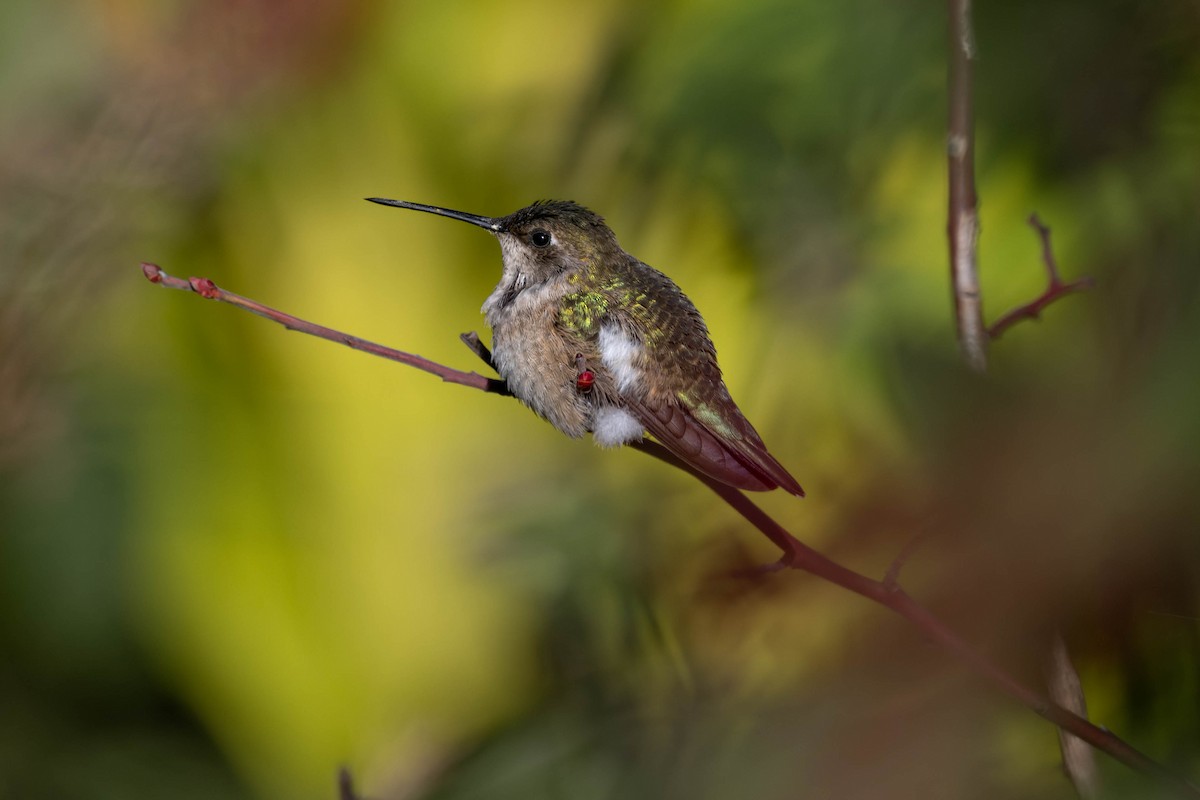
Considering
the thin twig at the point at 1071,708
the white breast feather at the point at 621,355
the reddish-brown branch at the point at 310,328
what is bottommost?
the thin twig at the point at 1071,708

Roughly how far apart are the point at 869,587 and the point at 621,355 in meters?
0.34

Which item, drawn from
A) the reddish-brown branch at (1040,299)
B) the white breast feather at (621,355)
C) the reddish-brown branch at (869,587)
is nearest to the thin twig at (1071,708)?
the reddish-brown branch at (869,587)

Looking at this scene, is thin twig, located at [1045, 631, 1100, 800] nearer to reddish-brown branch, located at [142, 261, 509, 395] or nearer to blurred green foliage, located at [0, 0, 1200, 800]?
blurred green foliage, located at [0, 0, 1200, 800]

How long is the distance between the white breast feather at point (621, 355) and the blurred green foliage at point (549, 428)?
2.3 inches

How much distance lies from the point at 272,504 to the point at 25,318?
0.49m

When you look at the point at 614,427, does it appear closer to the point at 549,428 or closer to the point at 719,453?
the point at 719,453

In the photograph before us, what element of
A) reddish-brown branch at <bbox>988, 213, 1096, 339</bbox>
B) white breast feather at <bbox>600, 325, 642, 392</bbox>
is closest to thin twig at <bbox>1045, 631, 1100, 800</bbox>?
reddish-brown branch at <bbox>988, 213, 1096, 339</bbox>

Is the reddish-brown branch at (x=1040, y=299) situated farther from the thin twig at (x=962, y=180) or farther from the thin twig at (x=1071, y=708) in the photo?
the thin twig at (x=1071, y=708)

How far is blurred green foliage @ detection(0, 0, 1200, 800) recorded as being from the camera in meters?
0.20

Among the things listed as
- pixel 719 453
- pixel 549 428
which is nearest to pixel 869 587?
pixel 719 453

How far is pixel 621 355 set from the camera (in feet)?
1.84

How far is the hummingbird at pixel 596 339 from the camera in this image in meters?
0.52

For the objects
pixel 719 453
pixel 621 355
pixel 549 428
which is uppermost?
pixel 549 428

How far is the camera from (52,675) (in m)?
1.51
